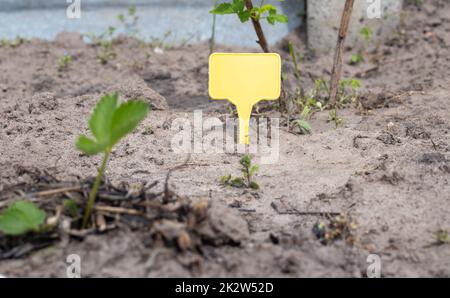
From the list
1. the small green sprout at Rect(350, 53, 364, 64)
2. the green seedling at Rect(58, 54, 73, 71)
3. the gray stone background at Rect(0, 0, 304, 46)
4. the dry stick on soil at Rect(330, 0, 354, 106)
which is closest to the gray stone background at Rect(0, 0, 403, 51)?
the gray stone background at Rect(0, 0, 304, 46)

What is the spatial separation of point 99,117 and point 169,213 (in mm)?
302

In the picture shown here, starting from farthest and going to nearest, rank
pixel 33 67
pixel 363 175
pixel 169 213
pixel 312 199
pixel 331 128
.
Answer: pixel 33 67 → pixel 331 128 → pixel 363 175 → pixel 312 199 → pixel 169 213

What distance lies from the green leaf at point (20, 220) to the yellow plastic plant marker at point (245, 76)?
3.87 feet

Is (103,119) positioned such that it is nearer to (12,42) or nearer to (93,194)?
(93,194)

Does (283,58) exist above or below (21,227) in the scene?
above

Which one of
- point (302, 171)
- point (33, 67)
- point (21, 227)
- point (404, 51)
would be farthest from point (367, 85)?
point (21, 227)

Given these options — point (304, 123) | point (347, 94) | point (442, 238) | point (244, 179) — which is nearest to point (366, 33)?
point (347, 94)

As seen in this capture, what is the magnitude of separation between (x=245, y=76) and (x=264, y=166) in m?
0.43

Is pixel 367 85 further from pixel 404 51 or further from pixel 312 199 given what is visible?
pixel 312 199

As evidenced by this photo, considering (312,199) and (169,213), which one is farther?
(312,199)

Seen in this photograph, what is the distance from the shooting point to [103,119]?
5.13ft

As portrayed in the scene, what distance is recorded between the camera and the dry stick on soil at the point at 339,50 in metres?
2.96
